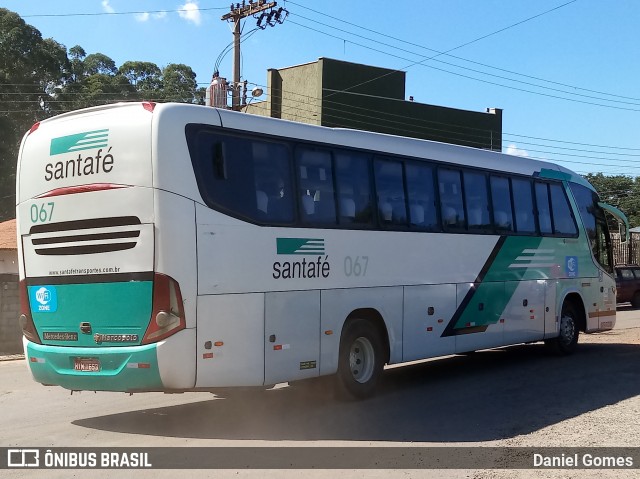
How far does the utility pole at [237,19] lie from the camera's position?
26688mm

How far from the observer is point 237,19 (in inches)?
1152

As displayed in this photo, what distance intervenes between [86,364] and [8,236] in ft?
70.8

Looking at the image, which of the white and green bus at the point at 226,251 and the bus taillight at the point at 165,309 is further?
the white and green bus at the point at 226,251

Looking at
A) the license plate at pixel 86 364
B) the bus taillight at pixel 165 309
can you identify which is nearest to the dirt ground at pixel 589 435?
the bus taillight at pixel 165 309

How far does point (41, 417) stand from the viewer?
30.8 ft

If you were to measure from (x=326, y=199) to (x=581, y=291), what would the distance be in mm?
7937

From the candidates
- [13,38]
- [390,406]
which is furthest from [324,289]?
[13,38]

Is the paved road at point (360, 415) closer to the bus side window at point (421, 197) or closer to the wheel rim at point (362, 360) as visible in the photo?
the wheel rim at point (362, 360)

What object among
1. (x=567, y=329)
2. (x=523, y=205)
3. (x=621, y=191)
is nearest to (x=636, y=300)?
(x=567, y=329)

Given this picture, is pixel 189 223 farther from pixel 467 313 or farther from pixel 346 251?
A: pixel 467 313

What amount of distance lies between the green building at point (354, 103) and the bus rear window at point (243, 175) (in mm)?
29113

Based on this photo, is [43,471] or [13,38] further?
[13,38]

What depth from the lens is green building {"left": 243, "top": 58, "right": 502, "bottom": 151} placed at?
128 ft

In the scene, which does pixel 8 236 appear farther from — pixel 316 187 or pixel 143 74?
pixel 143 74
